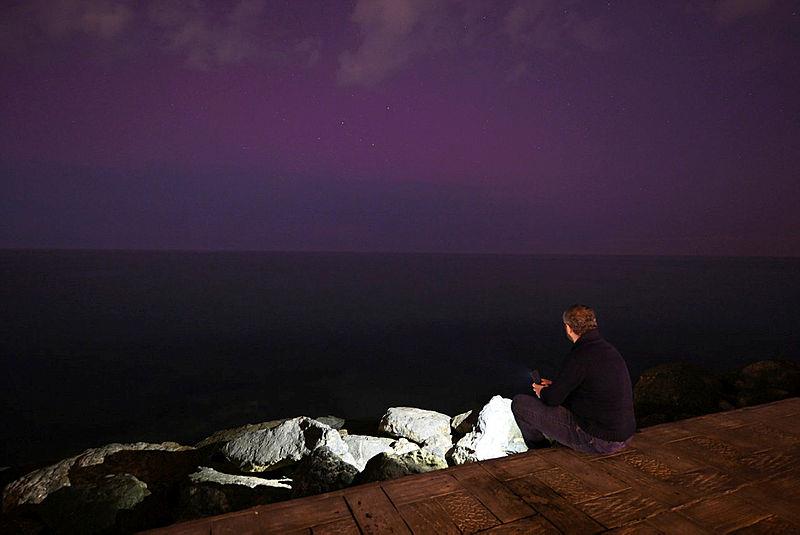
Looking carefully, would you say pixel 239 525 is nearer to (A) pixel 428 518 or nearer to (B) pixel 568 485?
(A) pixel 428 518

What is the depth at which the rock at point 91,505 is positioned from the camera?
17.6ft

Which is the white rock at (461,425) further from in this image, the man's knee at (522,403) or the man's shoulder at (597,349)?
the man's shoulder at (597,349)

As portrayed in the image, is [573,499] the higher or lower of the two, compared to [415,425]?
higher

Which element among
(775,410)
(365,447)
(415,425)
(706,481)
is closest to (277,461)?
(365,447)

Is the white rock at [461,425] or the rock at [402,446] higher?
the rock at [402,446]

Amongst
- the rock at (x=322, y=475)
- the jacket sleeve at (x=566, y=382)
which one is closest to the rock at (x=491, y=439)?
the rock at (x=322, y=475)

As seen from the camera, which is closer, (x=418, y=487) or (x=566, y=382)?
(x=418, y=487)

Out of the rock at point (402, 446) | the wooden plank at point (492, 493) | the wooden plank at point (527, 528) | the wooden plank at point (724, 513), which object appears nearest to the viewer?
the wooden plank at point (527, 528)

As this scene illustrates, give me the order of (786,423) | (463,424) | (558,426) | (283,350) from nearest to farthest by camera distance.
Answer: (558,426)
(786,423)
(463,424)
(283,350)

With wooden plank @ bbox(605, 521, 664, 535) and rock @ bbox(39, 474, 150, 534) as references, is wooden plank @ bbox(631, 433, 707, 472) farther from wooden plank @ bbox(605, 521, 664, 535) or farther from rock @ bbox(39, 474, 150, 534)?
rock @ bbox(39, 474, 150, 534)

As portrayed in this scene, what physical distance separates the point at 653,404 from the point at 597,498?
757cm

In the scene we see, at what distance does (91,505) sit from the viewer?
5559 millimetres

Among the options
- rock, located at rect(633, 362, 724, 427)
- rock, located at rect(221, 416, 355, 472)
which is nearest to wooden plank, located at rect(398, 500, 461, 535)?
rock, located at rect(221, 416, 355, 472)

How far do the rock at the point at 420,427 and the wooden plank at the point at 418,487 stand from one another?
17.5 feet
